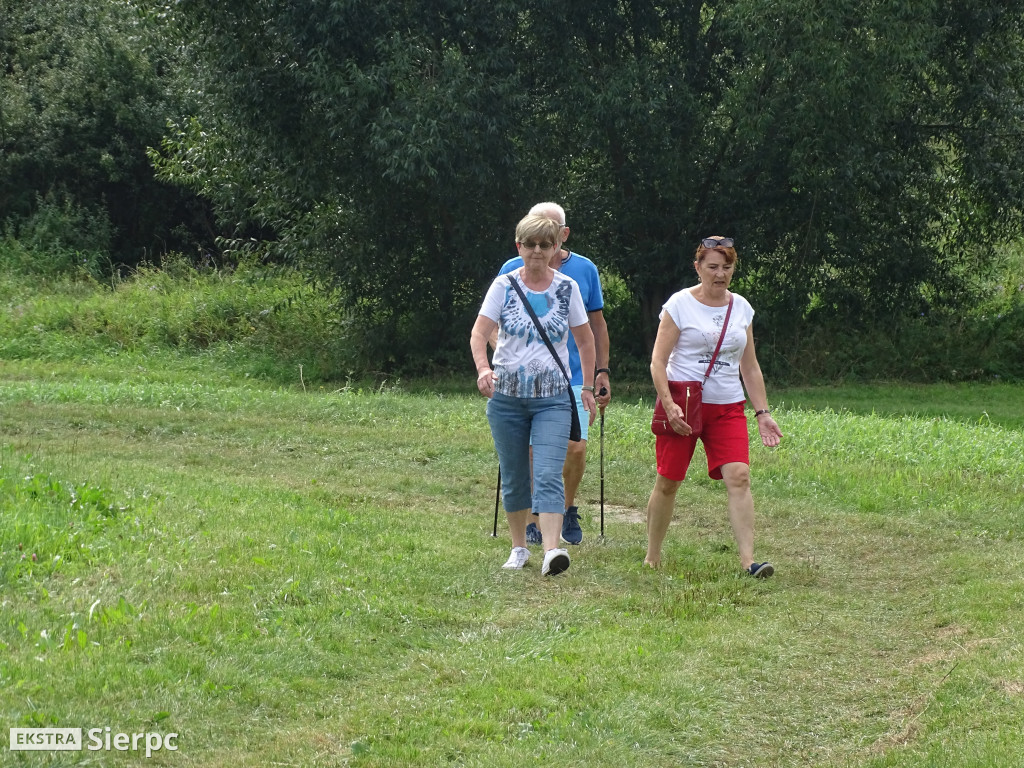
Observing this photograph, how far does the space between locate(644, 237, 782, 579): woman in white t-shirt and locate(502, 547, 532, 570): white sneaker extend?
883 millimetres

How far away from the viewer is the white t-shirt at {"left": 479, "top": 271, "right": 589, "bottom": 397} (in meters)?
6.84

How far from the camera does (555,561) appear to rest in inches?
268

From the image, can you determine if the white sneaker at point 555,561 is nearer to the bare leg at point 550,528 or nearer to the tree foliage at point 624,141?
the bare leg at point 550,528

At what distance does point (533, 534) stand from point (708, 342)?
1791 millimetres

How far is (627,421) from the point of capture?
13359 mm

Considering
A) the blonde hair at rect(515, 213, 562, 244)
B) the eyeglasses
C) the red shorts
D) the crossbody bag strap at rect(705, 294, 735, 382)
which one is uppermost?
the blonde hair at rect(515, 213, 562, 244)

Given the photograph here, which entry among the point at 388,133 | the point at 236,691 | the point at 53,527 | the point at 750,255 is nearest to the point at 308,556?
the point at 53,527

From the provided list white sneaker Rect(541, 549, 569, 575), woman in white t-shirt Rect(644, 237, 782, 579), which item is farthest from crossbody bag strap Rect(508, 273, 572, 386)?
white sneaker Rect(541, 549, 569, 575)

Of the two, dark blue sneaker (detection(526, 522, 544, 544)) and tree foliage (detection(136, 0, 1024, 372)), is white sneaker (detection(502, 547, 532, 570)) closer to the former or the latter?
dark blue sneaker (detection(526, 522, 544, 544))

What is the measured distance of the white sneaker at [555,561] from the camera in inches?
268

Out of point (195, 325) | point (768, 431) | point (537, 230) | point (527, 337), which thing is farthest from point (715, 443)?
point (195, 325)

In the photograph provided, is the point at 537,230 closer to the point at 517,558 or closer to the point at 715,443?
the point at 715,443

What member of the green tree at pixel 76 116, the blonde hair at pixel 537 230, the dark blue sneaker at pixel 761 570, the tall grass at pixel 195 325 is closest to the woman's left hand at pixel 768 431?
the dark blue sneaker at pixel 761 570

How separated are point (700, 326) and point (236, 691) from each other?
3344 mm
